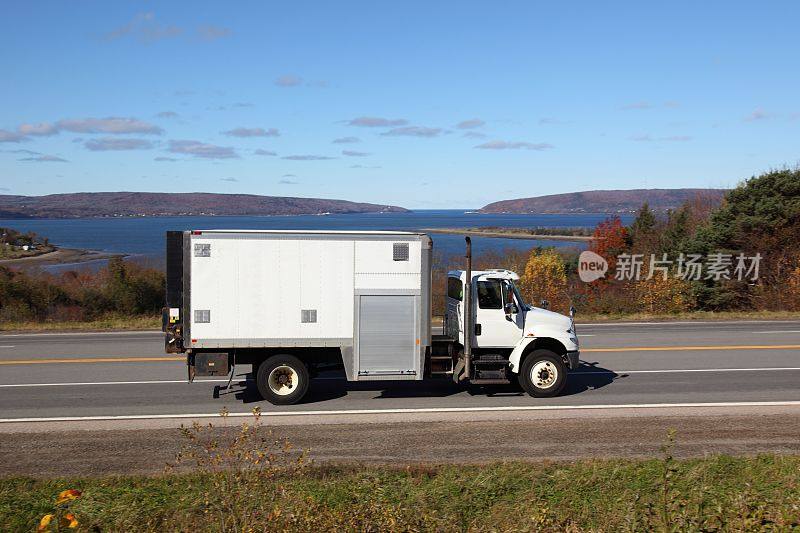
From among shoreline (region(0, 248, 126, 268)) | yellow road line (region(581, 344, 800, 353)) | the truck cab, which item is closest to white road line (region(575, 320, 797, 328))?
yellow road line (region(581, 344, 800, 353))

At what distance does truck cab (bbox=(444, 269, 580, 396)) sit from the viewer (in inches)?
587

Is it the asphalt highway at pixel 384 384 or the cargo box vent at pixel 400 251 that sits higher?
the cargo box vent at pixel 400 251

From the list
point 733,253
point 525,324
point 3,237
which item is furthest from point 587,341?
point 3,237

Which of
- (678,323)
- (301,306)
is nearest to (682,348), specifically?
(678,323)

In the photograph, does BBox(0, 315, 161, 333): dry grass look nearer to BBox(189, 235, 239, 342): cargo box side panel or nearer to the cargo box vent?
BBox(189, 235, 239, 342): cargo box side panel

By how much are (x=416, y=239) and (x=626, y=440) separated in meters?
5.38

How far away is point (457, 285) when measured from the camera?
15484 mm

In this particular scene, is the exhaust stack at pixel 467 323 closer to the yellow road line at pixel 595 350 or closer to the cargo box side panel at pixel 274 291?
the cargo box side panel at pixel 274 291

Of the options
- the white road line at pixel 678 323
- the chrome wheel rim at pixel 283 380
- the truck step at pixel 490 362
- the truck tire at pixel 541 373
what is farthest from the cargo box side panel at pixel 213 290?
the white road line at pixel 678 323

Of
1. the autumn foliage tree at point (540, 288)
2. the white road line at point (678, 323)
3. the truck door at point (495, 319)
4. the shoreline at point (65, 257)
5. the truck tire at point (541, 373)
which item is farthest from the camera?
the shoreline at point (65, 257)

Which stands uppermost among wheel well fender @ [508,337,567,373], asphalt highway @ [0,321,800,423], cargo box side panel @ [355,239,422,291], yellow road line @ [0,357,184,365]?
cargo box side panel @ [355,239,422,291]

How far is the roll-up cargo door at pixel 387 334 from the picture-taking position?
14281 mm

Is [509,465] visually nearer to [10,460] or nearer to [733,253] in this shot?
[10,460]

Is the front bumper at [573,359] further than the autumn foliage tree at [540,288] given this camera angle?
No
